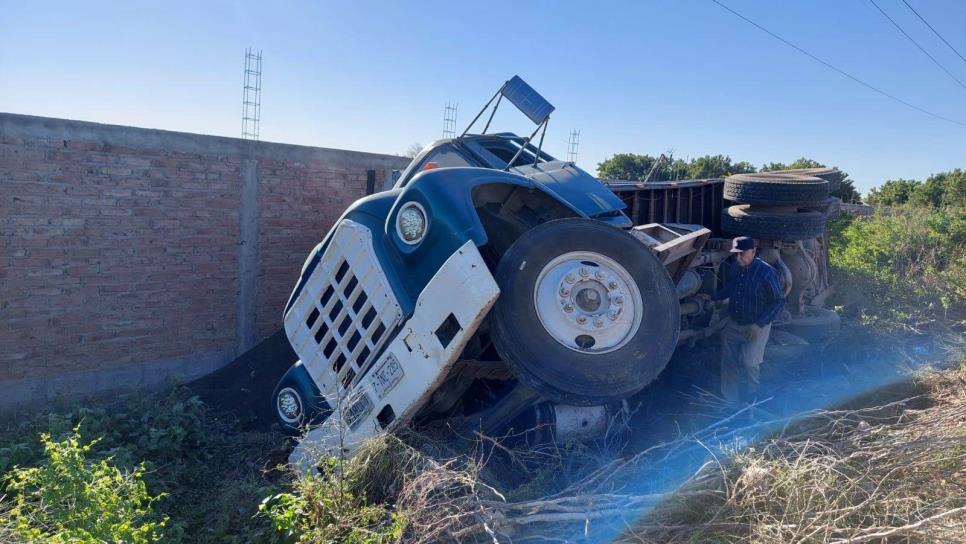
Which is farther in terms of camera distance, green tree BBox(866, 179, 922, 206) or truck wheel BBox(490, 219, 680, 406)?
green tree BBox(866, 179, 922, 206)

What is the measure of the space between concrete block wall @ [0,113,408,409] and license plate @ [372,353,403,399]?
3.86 meters

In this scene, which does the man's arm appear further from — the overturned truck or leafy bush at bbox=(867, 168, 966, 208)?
leafy bush at bbox=(867, 168, 966, 208)

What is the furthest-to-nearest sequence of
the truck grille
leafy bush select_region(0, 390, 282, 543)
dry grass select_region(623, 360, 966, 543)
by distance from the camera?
1. the truck grille
2. leafy bush select_region(0, 390, 282, 543)
3. dry grass select_region(623, 360, 966, 543)

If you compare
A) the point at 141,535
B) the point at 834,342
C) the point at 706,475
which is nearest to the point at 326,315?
the point at 141,535

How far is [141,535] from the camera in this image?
10.1ft

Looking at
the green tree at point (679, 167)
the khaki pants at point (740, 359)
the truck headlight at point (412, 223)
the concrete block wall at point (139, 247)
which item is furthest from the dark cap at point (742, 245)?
A: the green tree at point (679, 167)

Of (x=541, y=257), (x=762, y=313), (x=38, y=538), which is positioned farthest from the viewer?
(x=762, y=313)

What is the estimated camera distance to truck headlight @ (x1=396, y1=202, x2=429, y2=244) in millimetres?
3799

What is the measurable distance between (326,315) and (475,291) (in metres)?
1.37

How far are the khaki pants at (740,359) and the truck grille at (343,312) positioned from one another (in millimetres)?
2822

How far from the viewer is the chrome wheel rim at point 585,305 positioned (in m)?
3.63

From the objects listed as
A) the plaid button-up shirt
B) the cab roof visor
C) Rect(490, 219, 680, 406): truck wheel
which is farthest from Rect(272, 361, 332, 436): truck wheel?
the plaid button-up shirt

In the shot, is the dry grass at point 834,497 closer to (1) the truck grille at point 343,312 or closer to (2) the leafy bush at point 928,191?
(1) the truck grille at point 343,312

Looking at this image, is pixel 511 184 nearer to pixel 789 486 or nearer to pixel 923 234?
pixel 789 486
